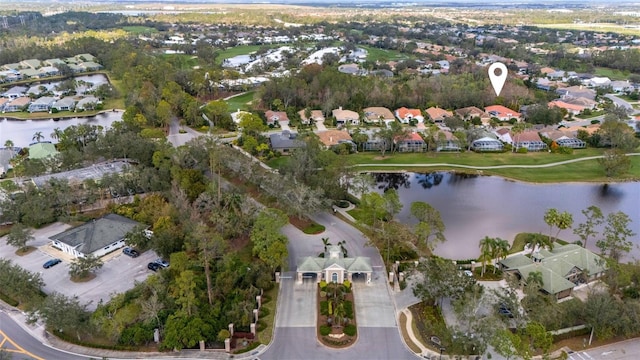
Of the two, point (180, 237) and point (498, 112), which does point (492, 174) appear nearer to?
point (498, 112)

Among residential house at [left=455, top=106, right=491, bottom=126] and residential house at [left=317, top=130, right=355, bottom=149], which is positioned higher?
residential house at [left=455, top=106, right=491, bottom=126]

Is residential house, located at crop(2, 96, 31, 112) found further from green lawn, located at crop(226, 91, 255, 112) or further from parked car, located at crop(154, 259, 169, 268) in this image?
parked car, located at crop(154, 259, 169, 268)

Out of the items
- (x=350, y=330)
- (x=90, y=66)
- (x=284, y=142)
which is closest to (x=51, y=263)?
(x=350, y=330)

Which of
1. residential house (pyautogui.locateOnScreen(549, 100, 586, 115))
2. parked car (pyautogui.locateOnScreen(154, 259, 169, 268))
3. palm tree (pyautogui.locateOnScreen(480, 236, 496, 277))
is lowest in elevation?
parked car (pyautogui.locateOnScreen(154, 259, 169, 268))

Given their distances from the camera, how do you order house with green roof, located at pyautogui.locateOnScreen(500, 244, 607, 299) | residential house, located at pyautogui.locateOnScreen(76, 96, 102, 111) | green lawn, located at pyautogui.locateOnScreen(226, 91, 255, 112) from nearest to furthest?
1. house with green roof, located at pyautogui.locateOnScreen(500, 244, 607, 299)
2. residential house, located at pyautogui.locateOnScreen(76, 96, 102, 111)
3. green lawn, located at pyautogui.locateOnScreen(226, 91, 255, 112)

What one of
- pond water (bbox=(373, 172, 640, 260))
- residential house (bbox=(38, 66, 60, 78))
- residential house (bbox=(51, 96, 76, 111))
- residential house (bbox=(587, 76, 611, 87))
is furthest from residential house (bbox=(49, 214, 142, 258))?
residential house (bbox=(587, 76, 611, 87))

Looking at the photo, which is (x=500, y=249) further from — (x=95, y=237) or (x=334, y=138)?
(x=334, y=138)

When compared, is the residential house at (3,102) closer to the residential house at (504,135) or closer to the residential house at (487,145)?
the residential house at (487,145)
